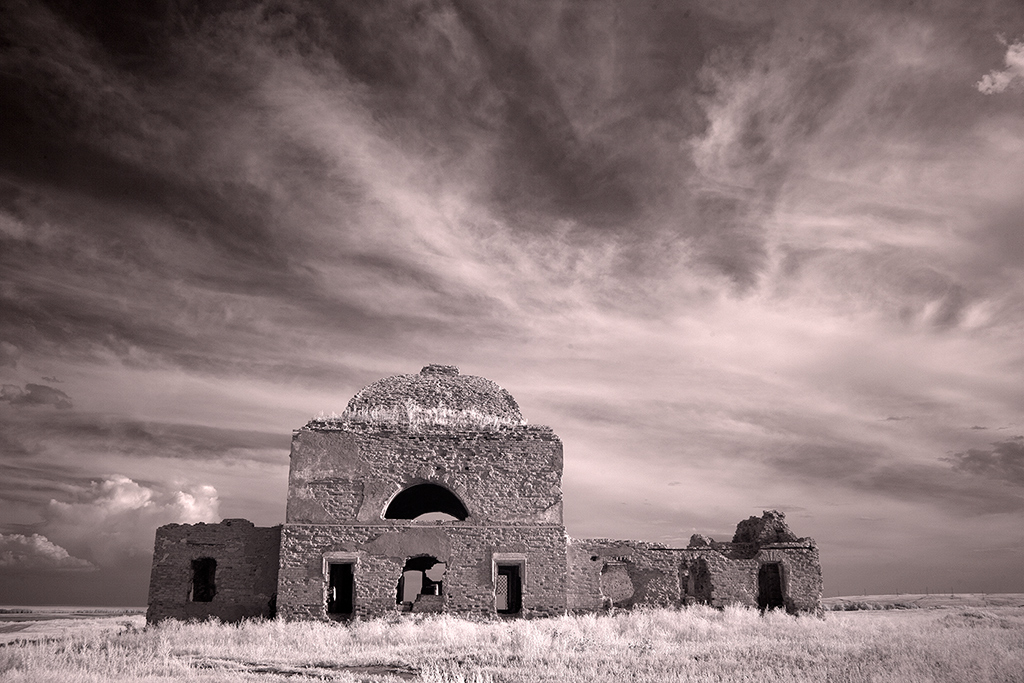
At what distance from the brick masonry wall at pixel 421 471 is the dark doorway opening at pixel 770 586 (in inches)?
311

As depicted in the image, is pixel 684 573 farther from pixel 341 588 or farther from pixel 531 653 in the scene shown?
pixel 341 588

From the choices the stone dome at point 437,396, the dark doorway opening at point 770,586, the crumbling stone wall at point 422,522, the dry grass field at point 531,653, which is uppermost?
the stone dome at point 437,396

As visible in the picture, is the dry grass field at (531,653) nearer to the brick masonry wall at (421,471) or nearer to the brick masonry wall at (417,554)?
the brick masonry wall at (417,554)

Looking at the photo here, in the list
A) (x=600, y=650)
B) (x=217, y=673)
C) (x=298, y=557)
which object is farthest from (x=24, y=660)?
(x=600, y=650)

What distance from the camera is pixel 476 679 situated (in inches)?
414

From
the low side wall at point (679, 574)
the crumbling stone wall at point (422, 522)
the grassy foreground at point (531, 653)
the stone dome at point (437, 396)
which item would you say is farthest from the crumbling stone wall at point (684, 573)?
the stone dome at point (437, 396)

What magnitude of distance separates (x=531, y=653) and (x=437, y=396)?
12.4 m

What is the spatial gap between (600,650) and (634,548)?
8574mm

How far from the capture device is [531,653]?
13203mm

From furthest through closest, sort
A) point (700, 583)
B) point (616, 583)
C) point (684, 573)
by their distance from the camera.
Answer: point (700, 583) < point (684, 573) < point (616, 583)

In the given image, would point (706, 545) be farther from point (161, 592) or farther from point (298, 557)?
point (161, 592)

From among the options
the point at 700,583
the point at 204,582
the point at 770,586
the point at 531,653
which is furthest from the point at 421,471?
the point at 770,586

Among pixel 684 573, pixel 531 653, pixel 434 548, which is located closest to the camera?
pixel 531 653

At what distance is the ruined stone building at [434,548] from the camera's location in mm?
19953
